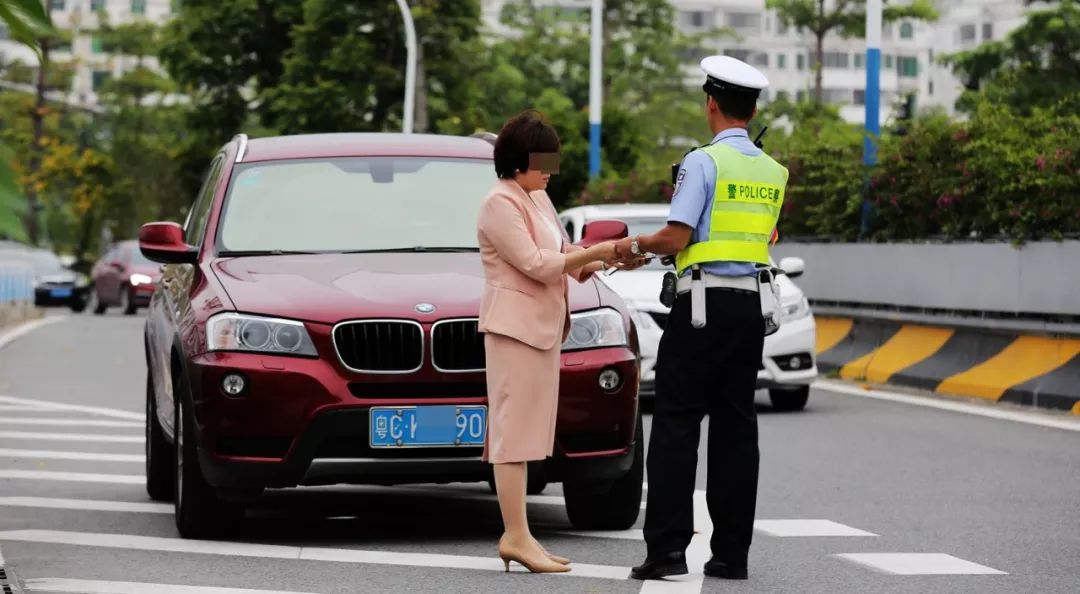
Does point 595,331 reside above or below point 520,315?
below

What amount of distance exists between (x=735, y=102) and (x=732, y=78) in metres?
0.10

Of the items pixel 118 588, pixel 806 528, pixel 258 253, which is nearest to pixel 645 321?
pixel 806 528

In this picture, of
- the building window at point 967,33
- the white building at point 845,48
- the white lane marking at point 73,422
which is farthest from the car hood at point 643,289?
the building window at point 967,33

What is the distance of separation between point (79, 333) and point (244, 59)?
29.7 meters

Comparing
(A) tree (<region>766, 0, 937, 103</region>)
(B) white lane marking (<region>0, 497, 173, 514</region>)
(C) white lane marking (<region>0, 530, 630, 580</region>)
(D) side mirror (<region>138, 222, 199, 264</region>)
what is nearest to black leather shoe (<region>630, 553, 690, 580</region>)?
(C) white lane marking (<region>0, 530, 630, 580</region>)

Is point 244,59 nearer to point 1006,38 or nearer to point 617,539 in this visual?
point 1006,38

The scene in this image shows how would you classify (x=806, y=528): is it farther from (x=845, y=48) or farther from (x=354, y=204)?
(x=845, y=48)

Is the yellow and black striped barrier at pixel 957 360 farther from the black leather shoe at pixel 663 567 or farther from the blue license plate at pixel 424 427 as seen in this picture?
the black leather shoe at pixel 663 567

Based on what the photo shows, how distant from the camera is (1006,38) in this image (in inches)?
2311

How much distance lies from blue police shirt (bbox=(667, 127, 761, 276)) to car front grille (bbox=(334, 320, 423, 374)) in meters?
1.26

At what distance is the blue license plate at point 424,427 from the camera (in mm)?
7992

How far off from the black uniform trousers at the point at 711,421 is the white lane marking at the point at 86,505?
9.71 ft

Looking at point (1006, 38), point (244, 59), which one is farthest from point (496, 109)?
point (1006, 38)

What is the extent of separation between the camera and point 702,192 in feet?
23.7
